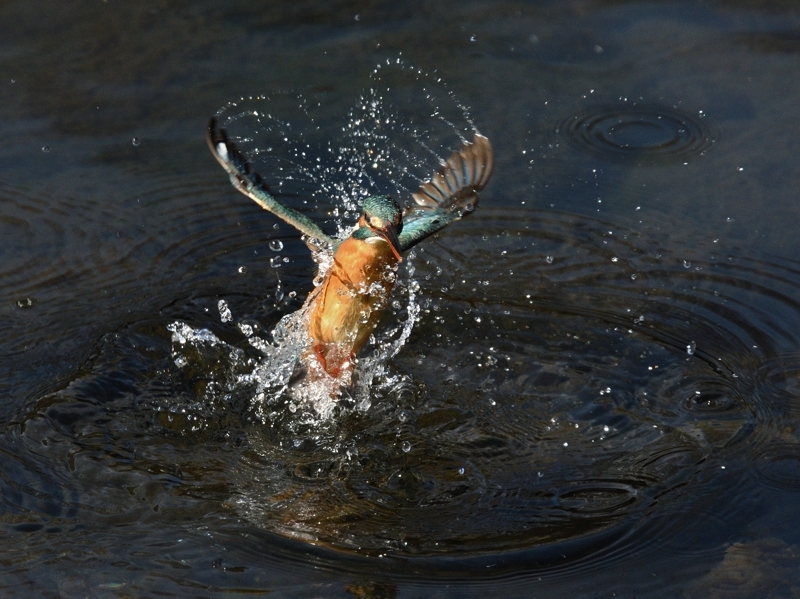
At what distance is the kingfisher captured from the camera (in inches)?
192

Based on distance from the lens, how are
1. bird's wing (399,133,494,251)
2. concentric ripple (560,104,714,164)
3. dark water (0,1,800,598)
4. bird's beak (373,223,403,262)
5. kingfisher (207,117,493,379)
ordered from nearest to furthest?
dark water (0,1,800,598), bird's beak (373,223,403,262), kingfisher (207,117,493,379), bird's wing (399,133,494,251), concentric ripple (560,104,714,164)

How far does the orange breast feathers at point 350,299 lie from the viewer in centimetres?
495

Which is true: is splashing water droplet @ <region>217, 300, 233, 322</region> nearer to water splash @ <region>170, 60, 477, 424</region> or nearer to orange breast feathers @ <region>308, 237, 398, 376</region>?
water splash @ <region>170, 60, 477, 424</region>

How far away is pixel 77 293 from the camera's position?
213 inches

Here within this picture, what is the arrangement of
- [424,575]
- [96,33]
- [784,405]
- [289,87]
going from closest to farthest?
[424,575] → [784,405] → [289,87] → [96,33]

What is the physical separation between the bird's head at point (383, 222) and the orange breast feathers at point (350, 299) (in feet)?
0.29

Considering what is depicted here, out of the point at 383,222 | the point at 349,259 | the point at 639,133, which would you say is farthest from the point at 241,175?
the point at 639,133

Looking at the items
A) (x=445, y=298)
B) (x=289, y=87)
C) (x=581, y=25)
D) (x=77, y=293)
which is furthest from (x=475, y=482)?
(x=581, y=25)

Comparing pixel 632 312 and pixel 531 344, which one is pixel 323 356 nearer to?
pixel 531 344

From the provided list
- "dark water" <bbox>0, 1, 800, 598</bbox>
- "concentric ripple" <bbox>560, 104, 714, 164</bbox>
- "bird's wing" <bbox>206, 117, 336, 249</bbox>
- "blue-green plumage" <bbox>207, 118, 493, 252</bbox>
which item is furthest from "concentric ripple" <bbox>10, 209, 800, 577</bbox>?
"concentric ripple" <bbox>560, 104, 714, 164</bbox>

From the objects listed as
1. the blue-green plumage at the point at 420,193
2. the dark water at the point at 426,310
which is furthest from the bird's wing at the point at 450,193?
the dark water at the point at 426,310

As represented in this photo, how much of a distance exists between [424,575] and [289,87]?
166 inches

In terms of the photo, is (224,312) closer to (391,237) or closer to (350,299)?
(350,299)

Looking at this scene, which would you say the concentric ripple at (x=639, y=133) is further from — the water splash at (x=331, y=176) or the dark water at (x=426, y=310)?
the water splash at (x=331, y=176)
